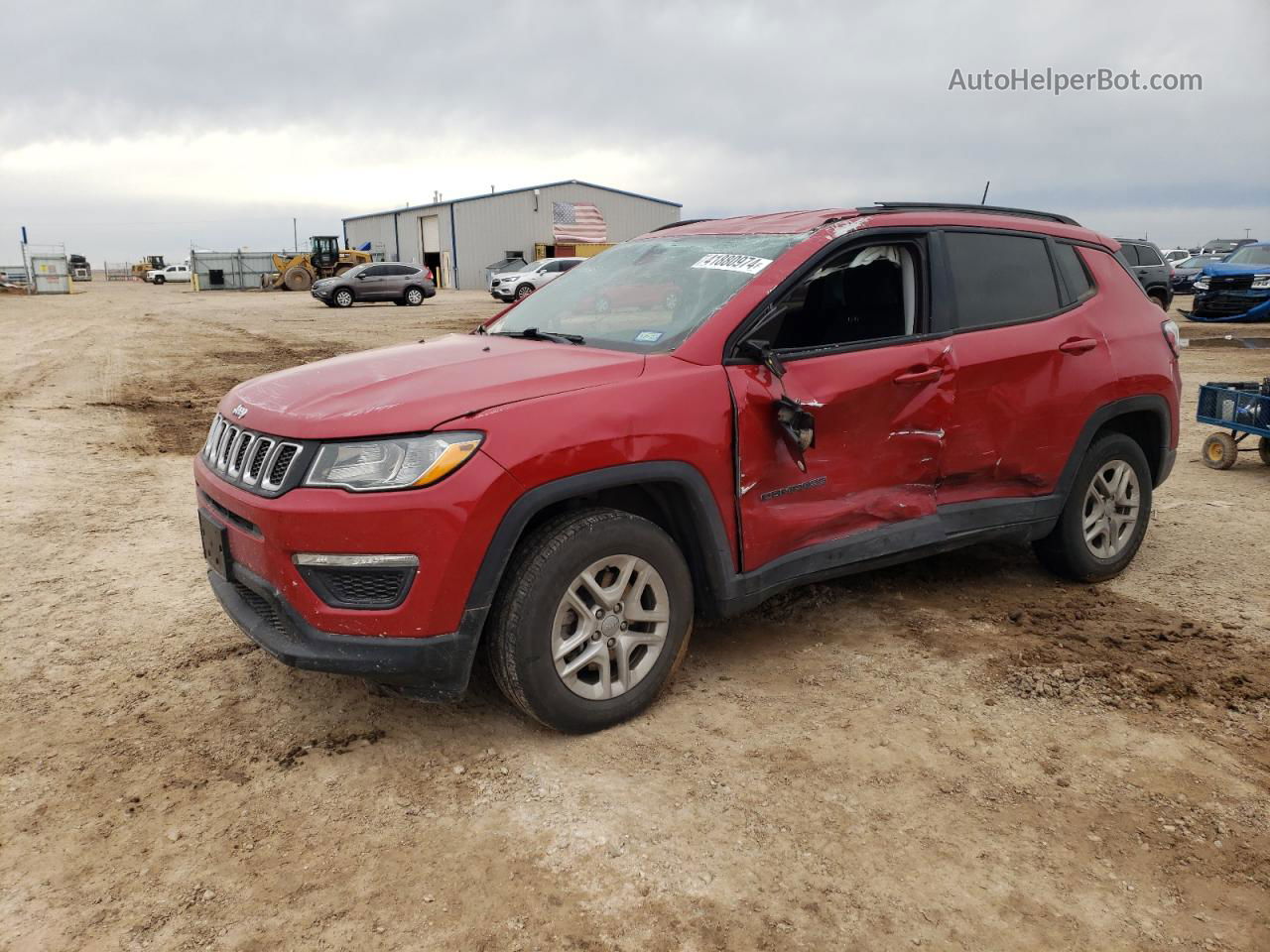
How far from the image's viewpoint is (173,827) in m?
2.83

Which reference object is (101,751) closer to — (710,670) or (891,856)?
(710,670)

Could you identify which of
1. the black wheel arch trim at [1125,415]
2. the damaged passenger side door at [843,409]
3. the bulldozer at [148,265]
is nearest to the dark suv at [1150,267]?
the black wheel arch trim at [1125,415]

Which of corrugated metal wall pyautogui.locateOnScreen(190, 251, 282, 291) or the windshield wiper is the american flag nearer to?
corrugated metal wall pyautogui.locateOnScreen(190, 251, 282, 291)

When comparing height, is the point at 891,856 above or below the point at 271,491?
below

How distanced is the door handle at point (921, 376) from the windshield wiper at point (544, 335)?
1.28 meters

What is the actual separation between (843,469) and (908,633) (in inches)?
37.7

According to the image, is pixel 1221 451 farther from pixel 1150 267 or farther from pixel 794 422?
pixel 1150 267

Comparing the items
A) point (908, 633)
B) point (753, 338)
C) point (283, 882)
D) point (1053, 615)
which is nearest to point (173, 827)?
point (283, 882)

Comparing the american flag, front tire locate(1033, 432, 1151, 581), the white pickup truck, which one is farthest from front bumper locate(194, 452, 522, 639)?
the white pickup truck

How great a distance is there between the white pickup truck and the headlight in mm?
68757

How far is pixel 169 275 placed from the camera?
6531cm

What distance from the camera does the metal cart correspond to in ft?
23.2

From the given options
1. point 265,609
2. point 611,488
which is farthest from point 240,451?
point 611,488

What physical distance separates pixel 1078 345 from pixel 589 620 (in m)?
2.77
